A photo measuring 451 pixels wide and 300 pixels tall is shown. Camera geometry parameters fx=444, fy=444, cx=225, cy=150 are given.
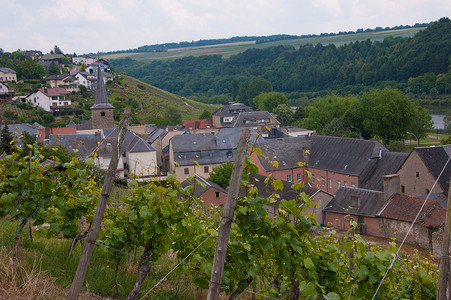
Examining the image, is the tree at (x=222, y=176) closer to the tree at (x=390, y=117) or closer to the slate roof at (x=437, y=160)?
the slate roof at (x=437, y=160)

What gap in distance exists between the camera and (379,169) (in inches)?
1407

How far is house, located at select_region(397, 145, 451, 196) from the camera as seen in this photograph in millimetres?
30078

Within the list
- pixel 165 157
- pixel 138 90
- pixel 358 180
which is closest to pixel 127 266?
pixel 358 180

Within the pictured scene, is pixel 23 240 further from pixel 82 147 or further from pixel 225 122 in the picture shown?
pixel 225 122

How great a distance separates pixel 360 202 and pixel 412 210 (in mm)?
3848

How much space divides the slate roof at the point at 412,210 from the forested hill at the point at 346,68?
99209 mm

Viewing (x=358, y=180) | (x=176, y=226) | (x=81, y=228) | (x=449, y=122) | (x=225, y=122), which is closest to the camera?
(x=176, y=226)

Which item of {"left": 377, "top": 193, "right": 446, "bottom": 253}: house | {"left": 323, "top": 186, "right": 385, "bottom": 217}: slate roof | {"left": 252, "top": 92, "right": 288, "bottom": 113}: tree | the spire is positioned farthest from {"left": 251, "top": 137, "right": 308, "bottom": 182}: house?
{"left": 252, "top": 92, "right": 288, "bottom": 113}: tree

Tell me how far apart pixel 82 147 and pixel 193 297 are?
36.3m

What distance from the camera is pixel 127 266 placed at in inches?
303

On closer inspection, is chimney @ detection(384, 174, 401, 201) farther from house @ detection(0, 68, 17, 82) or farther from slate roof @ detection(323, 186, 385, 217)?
house @ detection(0, 68, 17, 82)

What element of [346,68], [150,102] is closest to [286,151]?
[150,102]

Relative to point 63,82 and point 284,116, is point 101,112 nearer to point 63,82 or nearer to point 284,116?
point 284,116

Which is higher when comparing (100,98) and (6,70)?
(6,70)
